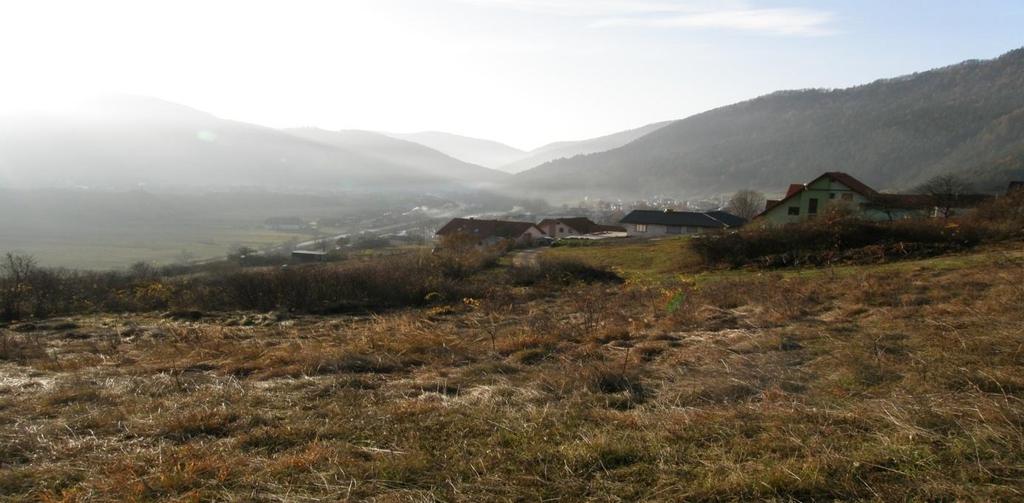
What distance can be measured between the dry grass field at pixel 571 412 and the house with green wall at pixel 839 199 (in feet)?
107

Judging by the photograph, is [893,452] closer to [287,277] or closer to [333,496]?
[333,496]

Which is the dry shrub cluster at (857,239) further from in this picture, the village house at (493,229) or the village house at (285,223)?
the village house at (285,223)

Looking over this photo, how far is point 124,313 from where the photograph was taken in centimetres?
1800

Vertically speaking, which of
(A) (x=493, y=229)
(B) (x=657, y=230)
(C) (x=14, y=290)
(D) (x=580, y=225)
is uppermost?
(C) (x=14, y=290)

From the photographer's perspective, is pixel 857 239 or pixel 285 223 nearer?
pixel 857 239

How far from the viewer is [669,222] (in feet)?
203

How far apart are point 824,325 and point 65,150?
215 meters

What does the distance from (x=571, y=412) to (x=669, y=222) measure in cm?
5966

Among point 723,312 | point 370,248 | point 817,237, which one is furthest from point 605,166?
point 723,312

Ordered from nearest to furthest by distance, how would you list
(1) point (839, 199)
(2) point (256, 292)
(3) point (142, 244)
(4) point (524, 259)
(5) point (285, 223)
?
(2) point (256, 292), (4) point (524, 259), (1) point (839, 199), (3) point (142, 244), (5) point (285, 223)

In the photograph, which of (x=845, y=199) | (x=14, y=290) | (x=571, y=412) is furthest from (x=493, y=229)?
(x=571, y=412)

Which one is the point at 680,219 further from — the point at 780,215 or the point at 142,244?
the point at 142,244

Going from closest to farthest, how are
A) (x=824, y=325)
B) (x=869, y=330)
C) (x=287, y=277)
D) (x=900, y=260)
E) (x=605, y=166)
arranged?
(x=869, y=330)
(x=824, y=325)
(x=900, y=260)
(x=287, y=277)
(x=605, y=166)

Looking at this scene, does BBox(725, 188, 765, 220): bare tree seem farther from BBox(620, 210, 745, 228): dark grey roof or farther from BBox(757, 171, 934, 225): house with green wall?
BBox(757, 171, 934, 225): house with green wall
